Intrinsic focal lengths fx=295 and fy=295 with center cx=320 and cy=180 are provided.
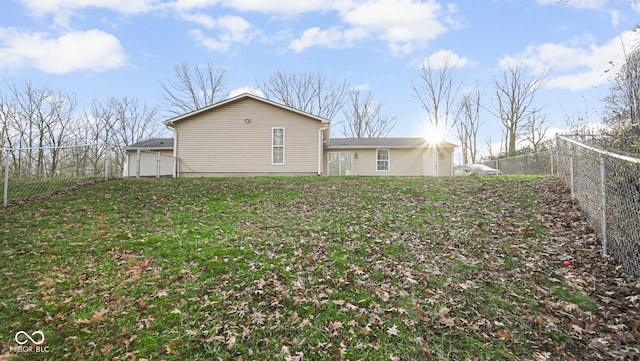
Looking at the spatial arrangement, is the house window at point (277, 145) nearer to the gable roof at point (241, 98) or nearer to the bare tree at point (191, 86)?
the gable roof at point (241, 98)

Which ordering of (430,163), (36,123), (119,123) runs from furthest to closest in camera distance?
(119,123), (36,123), (430,163)

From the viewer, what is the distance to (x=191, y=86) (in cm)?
2933

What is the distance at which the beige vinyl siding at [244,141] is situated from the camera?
47.2 ft

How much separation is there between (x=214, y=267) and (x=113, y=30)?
54.7 feet

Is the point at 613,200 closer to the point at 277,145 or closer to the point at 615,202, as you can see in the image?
the point at 615,202

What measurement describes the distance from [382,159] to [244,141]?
875 centimetres

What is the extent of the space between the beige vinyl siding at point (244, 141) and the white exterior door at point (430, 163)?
26.3 ft

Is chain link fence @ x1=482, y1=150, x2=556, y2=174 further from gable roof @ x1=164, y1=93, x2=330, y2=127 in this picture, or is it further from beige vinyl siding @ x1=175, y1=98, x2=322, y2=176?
beige vinyl siding @ x1=175, y1=98, x2=322, y2=176

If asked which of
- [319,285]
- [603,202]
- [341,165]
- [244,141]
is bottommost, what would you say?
[319,285]

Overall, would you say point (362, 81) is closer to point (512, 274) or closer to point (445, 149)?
point (445, 149)

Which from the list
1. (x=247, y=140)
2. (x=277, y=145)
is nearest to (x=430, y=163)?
(x=277, y=145)

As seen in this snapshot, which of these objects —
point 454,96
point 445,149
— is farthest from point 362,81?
point 445,149

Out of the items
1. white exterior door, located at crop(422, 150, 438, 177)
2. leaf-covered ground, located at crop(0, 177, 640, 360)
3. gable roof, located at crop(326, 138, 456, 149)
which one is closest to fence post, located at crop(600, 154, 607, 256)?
leaf-covered ground, located at crop(0, 177, 640, 360)

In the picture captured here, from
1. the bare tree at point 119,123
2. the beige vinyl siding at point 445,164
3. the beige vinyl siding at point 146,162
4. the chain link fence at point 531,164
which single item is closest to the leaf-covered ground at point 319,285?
the chain link fence at point 531,164
